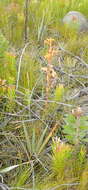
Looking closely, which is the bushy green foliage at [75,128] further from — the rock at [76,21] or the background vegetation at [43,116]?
the rock at [76,21]

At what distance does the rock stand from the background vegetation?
189mm

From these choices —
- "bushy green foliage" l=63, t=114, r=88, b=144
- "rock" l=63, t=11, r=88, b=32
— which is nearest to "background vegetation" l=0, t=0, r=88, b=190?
"bushy green foliage" l=63, t=114, r=88, b=144

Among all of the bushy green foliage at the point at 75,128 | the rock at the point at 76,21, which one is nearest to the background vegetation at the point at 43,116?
the bushy green foliage at the point at 75,128

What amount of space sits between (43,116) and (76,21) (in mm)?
1551

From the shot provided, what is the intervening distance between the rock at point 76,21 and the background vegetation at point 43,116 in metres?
0.19

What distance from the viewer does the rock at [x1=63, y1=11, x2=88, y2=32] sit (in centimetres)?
317

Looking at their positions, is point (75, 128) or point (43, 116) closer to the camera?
point (75, 128)

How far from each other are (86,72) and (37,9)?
124 cm

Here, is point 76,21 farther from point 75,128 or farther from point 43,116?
point 75,128

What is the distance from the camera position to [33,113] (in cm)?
190

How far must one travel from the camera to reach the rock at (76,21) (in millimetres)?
3168

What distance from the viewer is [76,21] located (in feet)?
10.5

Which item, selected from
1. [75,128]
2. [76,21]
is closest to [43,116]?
[75,128]

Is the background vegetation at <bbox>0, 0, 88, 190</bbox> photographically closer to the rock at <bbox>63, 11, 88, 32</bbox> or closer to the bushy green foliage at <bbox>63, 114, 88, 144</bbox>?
the bushy green foliage at <bbox>63, 114, 88, 144</bbox>
